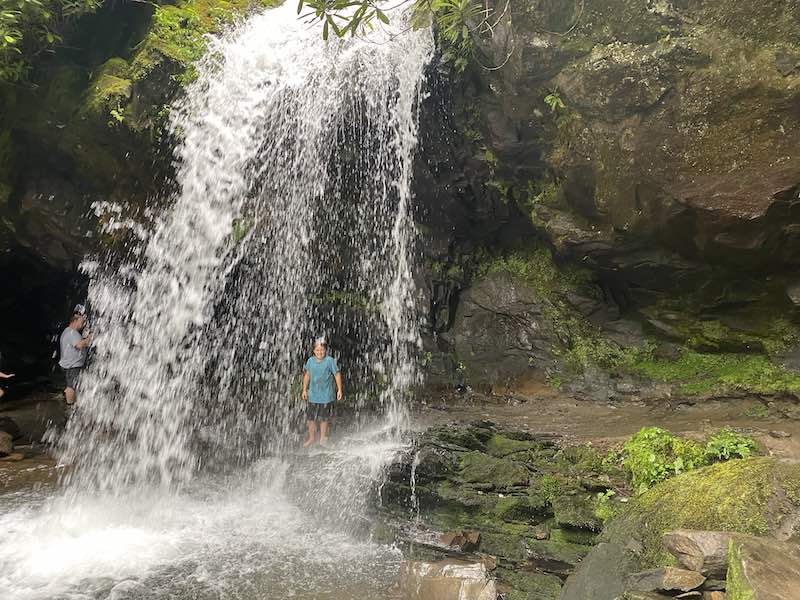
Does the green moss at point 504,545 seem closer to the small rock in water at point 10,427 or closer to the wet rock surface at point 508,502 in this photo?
the wet rock surface at point 508,502

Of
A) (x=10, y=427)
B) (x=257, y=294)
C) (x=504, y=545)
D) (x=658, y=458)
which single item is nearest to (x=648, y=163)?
(x=658, y=458)

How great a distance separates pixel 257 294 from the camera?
10719mm

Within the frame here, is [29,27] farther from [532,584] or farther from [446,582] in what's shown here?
[532,584]

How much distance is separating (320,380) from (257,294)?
→ 10.8 ft

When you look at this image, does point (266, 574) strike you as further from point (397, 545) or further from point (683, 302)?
point (683, 302)

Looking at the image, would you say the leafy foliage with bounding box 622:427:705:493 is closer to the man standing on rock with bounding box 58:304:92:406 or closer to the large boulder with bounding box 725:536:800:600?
the large boulder with bounding box 725:536:800:600

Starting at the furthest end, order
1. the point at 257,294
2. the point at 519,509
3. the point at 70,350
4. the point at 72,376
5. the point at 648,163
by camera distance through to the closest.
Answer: the point at 257,294
the point at 72,376
the point at 70,350
the point at 648,163
the point at 519,509

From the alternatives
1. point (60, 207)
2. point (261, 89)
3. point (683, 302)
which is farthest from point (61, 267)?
point (683, 302)

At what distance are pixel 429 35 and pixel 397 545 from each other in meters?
8.48

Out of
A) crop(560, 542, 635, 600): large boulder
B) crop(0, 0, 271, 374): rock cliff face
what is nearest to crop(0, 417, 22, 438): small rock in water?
crop(0, 0, 271, 374): rock cliff face

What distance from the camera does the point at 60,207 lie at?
10508 millimetres

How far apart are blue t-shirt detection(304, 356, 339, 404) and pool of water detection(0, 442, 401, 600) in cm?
88

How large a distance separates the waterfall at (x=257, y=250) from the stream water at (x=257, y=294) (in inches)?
1.3

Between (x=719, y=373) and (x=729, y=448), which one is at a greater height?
(x=719, y=373)
